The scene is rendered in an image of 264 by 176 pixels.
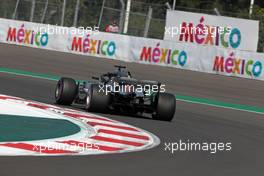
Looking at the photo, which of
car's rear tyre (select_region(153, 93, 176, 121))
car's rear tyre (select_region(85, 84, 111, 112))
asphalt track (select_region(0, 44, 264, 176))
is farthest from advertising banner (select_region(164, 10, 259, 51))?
car's rear tyre (select_region(85, 84, 111, 112))

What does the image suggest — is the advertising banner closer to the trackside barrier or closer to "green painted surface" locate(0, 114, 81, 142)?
the trackside barrier

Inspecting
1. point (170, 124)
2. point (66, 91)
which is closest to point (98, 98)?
point (66, 91)

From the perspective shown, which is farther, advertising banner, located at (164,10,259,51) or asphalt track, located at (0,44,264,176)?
advertising banner, located at (164,10,259,51)

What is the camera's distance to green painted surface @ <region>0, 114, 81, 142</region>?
1177cm

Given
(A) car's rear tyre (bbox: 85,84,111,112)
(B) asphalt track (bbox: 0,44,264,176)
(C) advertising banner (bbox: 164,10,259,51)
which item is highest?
(C) advertising banner (bbox: 164,10,259,51)

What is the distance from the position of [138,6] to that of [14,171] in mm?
26691

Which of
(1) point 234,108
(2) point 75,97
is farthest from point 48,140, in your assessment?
(1) point 234,108

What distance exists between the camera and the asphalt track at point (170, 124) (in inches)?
383

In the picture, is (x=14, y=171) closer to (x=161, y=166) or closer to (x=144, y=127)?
(x=161, y=166)

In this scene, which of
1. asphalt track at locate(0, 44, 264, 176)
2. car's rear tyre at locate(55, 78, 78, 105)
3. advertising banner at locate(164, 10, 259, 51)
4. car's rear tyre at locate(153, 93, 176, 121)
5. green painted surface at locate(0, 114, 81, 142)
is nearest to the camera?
asphalt track at locate(0, 44, 264, 176)

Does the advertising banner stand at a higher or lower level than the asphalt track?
higher

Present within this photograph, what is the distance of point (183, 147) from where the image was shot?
12172 millimetres

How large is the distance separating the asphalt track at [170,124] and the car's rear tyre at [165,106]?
205 mm

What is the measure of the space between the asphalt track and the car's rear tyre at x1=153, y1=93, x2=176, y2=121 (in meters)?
0.21
